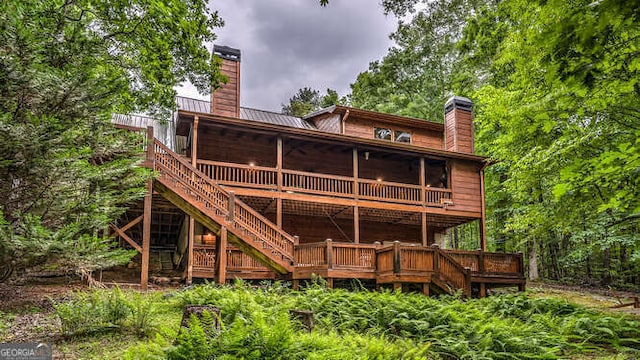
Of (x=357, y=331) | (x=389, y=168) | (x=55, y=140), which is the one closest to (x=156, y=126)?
(x=389, y=168)

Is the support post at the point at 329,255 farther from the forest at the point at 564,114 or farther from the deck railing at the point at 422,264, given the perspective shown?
the forest at the point at 564,114

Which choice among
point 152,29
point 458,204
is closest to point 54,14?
point 152,29

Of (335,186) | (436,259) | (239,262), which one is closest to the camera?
(436,259)

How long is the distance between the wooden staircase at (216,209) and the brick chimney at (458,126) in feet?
42.1

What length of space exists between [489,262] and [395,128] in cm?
937

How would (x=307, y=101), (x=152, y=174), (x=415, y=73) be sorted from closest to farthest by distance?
(x=152, y=174)
(x=415, y=73)
(x=307, y=101)

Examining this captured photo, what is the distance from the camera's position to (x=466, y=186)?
68.0 ft

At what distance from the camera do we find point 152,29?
33.5 ft

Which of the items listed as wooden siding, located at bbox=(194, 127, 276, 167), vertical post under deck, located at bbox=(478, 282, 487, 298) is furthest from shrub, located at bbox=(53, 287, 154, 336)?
wooden siding, located at bbox=(194, 127, 276, 167)

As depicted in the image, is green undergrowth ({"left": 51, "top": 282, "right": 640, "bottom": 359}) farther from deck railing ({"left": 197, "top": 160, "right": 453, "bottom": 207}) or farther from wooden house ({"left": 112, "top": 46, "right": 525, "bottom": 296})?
deck railing ({"left": 197, "top": 160, "right": 453, "bottom": 207})

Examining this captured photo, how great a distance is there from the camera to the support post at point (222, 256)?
41.5ft

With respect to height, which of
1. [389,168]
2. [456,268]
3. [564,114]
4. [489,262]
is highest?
[389,168]

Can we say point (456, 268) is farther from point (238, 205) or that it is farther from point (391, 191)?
point (238, 205)

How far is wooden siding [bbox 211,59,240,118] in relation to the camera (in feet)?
60.4
